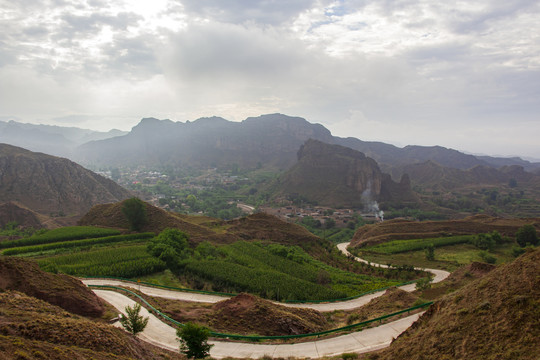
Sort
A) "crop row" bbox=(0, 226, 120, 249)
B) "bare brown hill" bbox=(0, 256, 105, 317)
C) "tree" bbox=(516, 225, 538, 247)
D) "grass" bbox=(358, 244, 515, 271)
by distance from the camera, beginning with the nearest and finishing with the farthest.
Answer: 1. "bare brown hill" bbox=(0, 256, 105, 317)
2. "crop row" bbox=(0, 226, 120, 249)
3. "grass" bbox=(358, 244, 515, 271)
4. "tree" bbox=(516, 225, 538, 247)

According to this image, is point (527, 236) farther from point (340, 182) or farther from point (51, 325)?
point (340, 182)

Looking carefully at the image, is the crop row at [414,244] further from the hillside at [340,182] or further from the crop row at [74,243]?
the hillside at [340,182]

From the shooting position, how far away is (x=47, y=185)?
94.4 m

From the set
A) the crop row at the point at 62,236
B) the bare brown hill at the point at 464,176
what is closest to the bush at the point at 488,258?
the crop row at the point at 62,236

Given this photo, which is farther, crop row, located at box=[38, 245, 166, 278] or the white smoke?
the white smoke

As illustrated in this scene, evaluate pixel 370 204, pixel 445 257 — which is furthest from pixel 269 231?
pixel 370 204

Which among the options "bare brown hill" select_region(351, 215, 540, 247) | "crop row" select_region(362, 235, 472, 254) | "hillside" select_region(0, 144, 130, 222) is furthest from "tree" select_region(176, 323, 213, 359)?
"hillside" select_region(0, 144, 130, 222)

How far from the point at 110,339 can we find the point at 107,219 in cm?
4539

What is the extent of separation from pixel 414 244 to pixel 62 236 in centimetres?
6062

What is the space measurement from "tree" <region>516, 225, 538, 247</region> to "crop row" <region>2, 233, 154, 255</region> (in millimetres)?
64836

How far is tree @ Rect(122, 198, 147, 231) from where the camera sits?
1828 inches

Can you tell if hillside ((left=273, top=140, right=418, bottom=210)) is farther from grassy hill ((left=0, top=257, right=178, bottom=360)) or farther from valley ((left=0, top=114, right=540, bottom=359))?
grassy hill ((left=0, top=257, right=178, bottom=360))

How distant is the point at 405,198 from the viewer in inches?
4690

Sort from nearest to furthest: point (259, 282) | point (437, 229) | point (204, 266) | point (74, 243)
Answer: point (259, 282)
point (204, 266)
point (74, 243)
point (437, 229)
